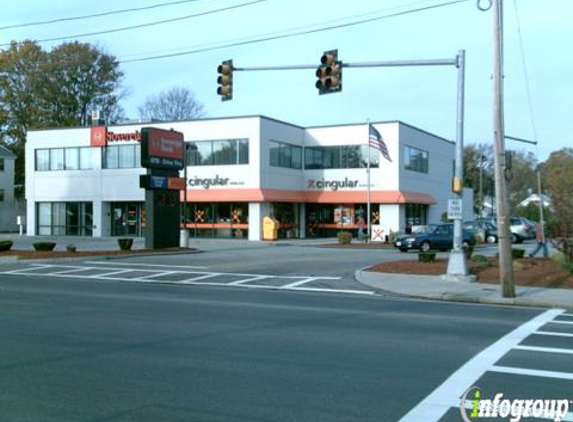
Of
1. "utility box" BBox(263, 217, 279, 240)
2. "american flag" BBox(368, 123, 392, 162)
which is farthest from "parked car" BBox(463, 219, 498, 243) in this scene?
"utility box" BBox(263, 217, 279, 240)

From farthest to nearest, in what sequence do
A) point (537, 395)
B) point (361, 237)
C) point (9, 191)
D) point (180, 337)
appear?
1. point (9, 191)
2. point (361, 237)
3. point (180, 337)
4. point (537, 395)

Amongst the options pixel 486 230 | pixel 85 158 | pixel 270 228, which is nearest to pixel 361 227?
pixel 270 228

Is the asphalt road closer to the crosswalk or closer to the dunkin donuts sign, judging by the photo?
the crosswalk

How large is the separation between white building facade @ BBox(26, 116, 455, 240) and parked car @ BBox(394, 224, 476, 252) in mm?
9293

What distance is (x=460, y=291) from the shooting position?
655 inches

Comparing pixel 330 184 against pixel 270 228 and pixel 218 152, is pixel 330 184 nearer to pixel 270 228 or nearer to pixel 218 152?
pixel 270 228

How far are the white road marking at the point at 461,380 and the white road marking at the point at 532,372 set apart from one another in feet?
0.50

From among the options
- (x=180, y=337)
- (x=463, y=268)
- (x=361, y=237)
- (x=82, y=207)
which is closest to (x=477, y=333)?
(x=180, y=337)

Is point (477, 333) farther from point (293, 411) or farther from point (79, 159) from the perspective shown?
point (79, 159)

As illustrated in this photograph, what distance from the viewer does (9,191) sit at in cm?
6812

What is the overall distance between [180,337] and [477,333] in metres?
4.85

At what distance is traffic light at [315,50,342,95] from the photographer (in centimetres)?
1817
